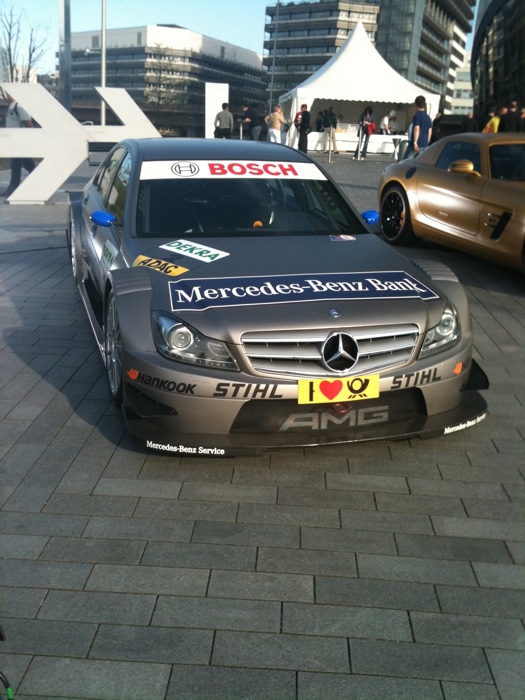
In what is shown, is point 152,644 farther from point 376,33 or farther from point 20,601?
point 376,33

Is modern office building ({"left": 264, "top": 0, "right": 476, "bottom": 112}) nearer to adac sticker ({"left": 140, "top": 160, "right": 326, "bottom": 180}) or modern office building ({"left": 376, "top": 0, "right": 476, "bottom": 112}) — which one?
modern office building ({"left": 376, "top": 0, "right": 476, "bottom": 112})

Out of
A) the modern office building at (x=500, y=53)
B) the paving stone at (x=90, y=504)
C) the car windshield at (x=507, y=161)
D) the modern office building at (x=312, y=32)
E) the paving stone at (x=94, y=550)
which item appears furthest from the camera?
the modern office building at (x=312, y=32)

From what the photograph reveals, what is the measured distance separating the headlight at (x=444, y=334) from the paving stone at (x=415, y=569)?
1191 millimetres

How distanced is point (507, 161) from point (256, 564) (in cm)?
654

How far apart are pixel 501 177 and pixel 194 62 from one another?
5666 inches

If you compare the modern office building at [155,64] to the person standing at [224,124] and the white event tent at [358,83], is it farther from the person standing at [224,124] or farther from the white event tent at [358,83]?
the person standing at [224,124]

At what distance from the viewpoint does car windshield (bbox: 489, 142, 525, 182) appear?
8273 millimetres

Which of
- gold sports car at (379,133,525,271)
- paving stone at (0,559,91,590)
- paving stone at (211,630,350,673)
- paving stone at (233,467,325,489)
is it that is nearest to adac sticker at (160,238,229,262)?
paving stone at (233,467,325,489)

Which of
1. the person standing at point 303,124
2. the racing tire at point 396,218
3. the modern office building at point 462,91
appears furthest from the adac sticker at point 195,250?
the modern office building at point 462,91

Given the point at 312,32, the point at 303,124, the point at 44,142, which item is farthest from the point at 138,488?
the point at 312,32

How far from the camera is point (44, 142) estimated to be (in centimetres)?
1361

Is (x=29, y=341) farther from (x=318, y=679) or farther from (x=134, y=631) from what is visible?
(x=318, y=679)

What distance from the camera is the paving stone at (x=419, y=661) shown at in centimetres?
251

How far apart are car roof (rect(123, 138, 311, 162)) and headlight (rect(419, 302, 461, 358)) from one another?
2.14m
